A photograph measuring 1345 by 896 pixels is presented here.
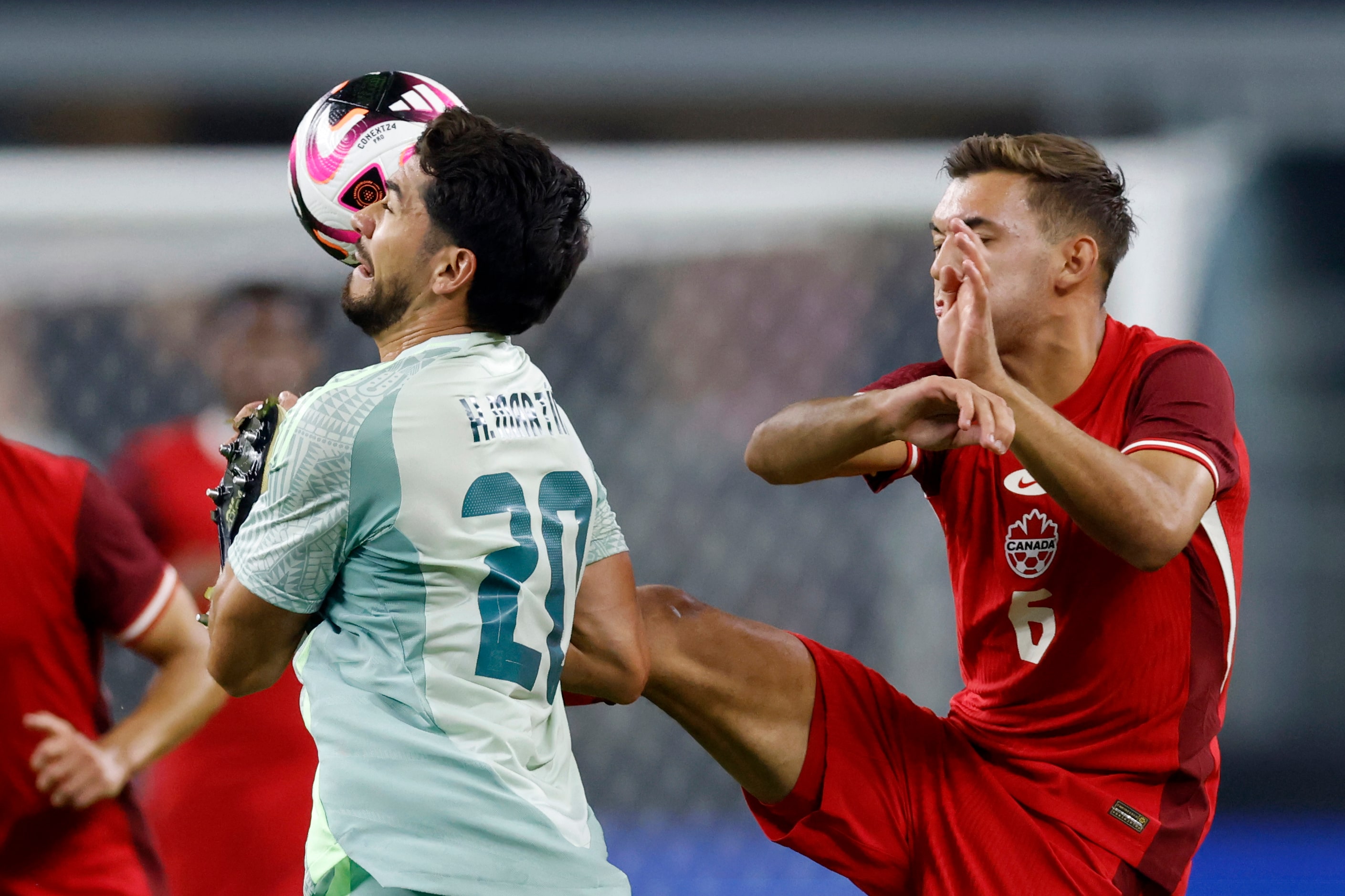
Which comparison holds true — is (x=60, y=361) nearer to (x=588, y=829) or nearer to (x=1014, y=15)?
(x=588, y=829)

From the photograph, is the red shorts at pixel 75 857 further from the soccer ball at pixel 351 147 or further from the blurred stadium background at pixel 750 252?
the blurred stadium background at pixel 750 252

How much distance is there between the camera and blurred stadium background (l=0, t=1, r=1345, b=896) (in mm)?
5016

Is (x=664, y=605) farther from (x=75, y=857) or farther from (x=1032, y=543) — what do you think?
(x=75, y=857)

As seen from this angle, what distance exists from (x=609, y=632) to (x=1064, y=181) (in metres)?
1.16

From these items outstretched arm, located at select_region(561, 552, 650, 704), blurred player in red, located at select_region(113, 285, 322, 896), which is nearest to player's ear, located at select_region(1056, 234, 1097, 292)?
outstretched arm, located at select_region(561, 552, 650, 704)

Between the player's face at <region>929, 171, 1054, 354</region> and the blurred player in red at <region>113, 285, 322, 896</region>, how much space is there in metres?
1.97

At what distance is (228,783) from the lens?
11.1 ft

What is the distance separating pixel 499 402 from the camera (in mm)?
1732

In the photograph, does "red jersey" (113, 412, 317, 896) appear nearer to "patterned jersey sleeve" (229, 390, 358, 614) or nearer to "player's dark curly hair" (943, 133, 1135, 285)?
"patterned jersey sleeve" (229, 390, 358, 614)

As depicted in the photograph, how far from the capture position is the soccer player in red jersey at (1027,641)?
7.66ft

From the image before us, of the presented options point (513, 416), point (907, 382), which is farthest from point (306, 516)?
point (907, 382)

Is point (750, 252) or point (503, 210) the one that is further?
point (750, 252)

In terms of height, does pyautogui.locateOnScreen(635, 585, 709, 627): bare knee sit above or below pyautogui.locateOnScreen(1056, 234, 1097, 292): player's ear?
below

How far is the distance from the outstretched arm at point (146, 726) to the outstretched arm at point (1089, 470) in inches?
58.3
